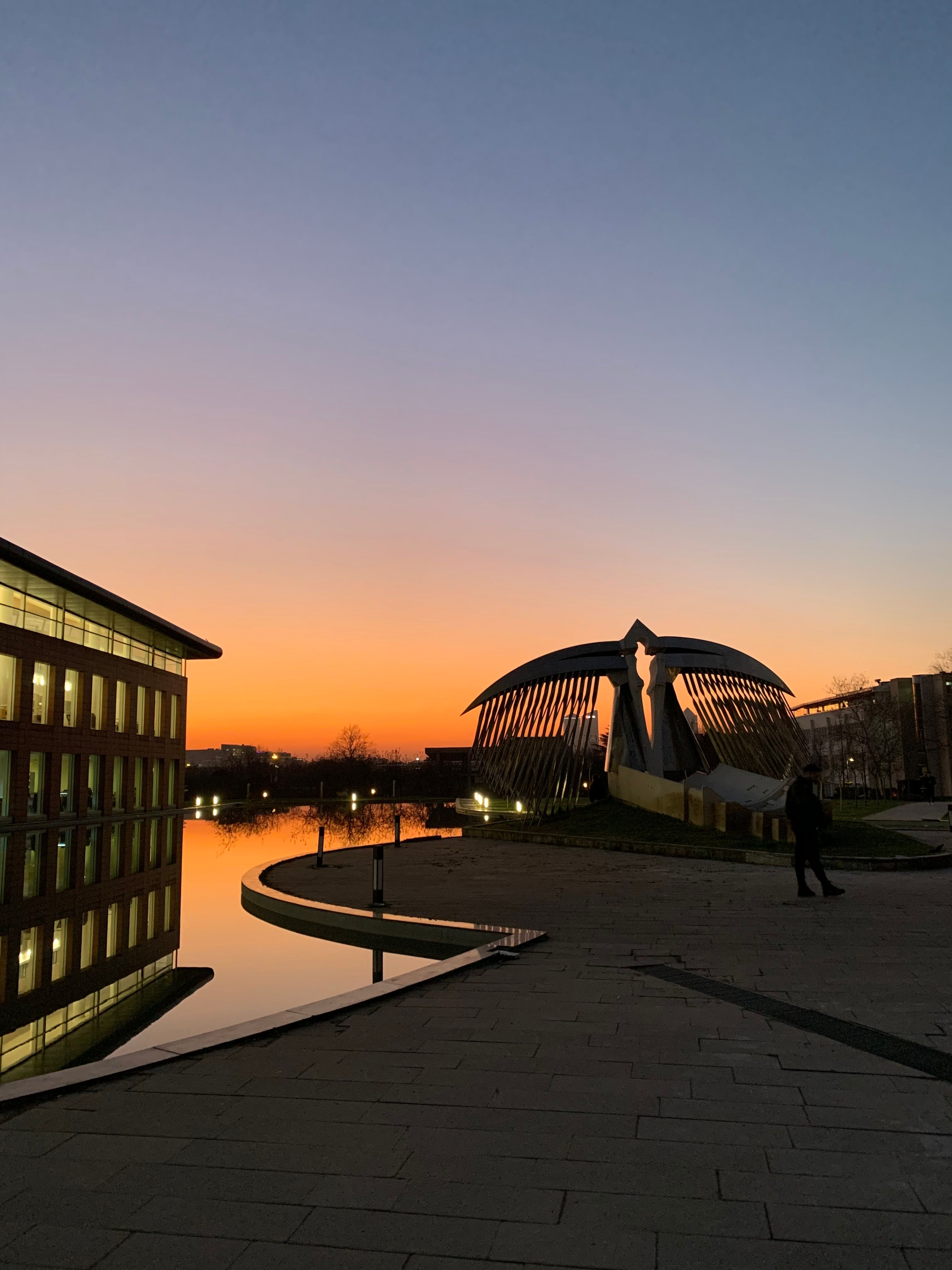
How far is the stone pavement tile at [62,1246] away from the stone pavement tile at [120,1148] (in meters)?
0.52

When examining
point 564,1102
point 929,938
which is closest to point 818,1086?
point 564,1102

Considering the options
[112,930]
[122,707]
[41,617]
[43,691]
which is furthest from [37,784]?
[112,930]

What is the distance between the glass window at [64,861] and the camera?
1678 centimetres

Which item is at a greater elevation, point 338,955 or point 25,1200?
point 25,1200

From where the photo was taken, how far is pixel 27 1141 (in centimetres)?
338

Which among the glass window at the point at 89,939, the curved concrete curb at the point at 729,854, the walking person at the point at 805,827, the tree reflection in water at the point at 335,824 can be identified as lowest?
the tree reflection in water at the point at 335,824

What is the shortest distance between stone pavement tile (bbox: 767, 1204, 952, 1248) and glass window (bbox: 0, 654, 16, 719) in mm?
25153

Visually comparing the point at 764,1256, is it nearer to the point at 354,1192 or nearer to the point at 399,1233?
the point at 399,1233

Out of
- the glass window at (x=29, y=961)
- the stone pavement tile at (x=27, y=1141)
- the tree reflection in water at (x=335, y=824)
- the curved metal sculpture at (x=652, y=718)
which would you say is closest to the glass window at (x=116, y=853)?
the tree reflection in water at (x=335, y=824)

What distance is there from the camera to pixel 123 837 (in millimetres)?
24797

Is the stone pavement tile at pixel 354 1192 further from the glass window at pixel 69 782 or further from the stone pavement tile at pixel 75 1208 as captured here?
the glass window at pixel 69 782

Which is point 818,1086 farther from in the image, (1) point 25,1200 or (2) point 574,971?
(1) point 25,1200

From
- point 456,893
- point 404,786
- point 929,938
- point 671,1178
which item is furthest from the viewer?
point 404,786

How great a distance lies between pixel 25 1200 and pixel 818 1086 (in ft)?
10.6
